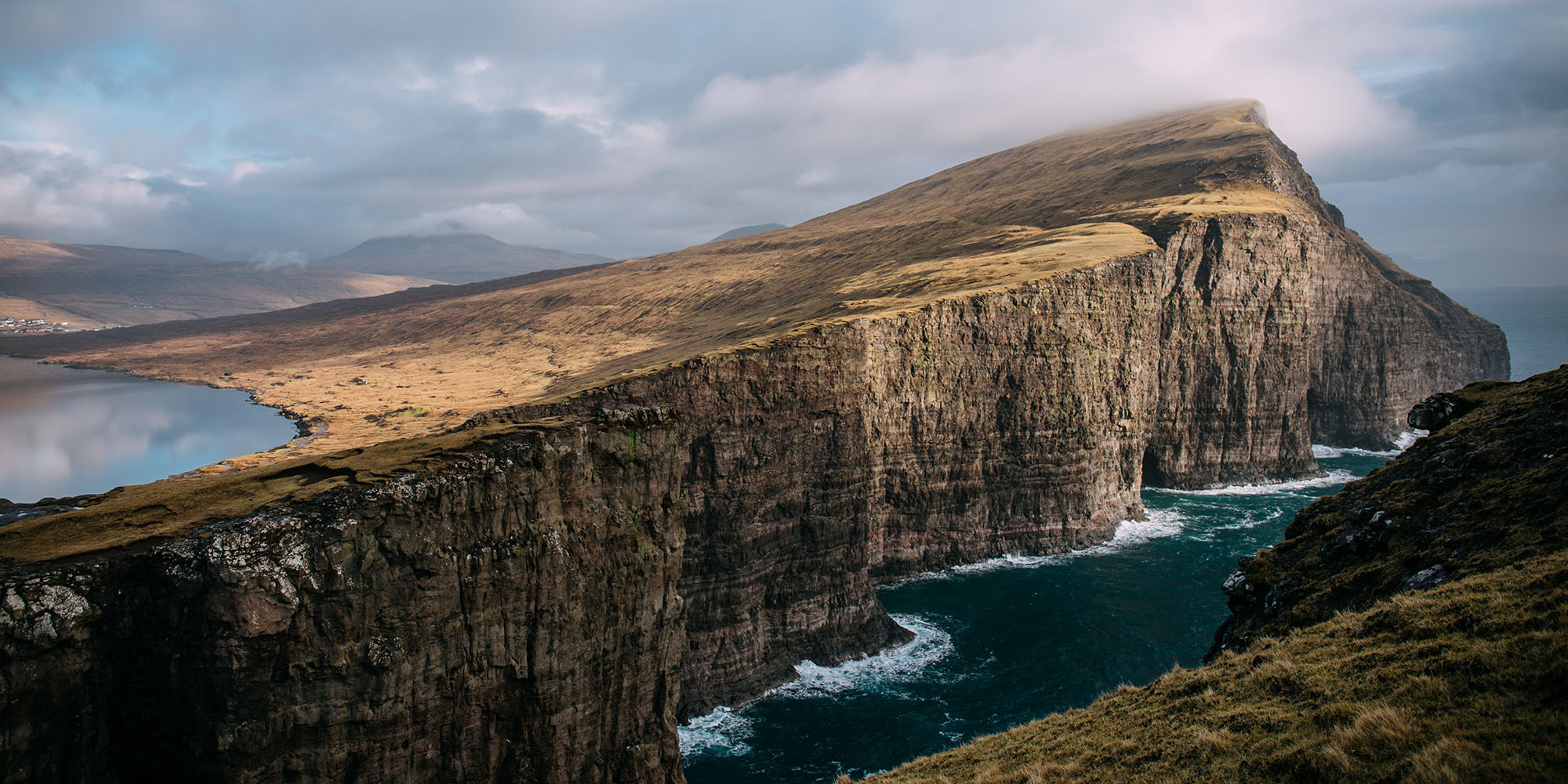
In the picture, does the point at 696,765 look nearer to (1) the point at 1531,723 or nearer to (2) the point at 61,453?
(1) the point at 1531,723

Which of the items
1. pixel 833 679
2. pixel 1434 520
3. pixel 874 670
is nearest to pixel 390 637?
pixel 1434 520

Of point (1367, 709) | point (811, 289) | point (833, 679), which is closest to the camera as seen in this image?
point (1367, 709)

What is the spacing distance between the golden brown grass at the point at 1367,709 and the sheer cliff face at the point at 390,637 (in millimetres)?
14758

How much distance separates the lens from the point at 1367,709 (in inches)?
659

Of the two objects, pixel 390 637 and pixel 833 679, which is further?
pixel 833 679

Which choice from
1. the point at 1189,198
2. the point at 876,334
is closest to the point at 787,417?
the point at 876,334

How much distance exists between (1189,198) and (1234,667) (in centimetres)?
13018

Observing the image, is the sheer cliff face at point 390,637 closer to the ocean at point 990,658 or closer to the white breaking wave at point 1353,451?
the ocean at point 990,658


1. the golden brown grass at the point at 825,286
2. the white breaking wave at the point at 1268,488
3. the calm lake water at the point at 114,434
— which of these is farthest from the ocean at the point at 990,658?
the calm lake water at the point at 114,434

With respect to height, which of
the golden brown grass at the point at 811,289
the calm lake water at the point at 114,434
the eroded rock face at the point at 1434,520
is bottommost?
the calm lake water at the point at 114,434

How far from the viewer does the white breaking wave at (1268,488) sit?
121 metres

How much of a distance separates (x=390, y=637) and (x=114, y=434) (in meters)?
144

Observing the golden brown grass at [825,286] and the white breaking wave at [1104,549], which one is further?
the golden brown grass at [825,286]

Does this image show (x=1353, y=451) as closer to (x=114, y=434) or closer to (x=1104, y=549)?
(x=1104, y=549)
